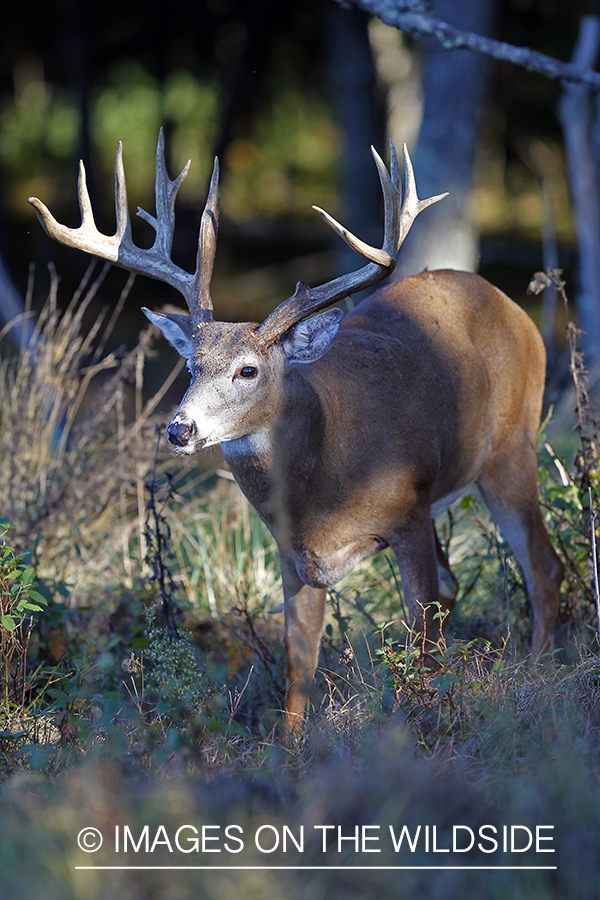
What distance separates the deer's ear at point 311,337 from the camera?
373 centimetres

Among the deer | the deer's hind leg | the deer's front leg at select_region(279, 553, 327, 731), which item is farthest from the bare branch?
the deer's front leg at select_region(279, 553, 327, 731)

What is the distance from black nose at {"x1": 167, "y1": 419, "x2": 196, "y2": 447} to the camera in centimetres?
341

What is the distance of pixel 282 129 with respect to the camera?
20.6 metres

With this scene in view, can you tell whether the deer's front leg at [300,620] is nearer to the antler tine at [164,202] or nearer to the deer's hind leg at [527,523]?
the deer's hind leg at [527,523]

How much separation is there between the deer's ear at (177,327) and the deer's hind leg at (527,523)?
5.14ft

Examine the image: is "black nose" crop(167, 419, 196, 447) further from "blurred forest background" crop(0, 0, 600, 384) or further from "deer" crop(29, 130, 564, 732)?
"blurred forest background" crop(0, 0, 600, 384)

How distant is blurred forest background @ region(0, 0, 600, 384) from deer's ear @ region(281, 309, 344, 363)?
141 inches

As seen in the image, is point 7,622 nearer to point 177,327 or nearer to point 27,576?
point 27,576

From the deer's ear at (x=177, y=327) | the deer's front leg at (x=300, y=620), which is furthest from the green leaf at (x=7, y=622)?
the deer's ear at (x=177, y=327)

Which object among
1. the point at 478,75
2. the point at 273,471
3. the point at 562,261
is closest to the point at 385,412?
the point at 273,471

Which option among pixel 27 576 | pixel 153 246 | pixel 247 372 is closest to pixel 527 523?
pixel 247 372

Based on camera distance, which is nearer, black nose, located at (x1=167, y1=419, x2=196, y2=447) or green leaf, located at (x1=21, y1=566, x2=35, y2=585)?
black nose, located at (x1=167, y1=419, x2=196, y2=447)

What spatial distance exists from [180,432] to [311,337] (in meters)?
0.68

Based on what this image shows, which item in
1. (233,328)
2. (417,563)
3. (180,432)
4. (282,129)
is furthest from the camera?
(282,129)
